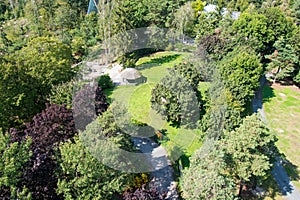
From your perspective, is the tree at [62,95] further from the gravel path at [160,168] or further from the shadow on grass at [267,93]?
the shadow on grass at [267,93]

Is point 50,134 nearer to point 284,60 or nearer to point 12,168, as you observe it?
point 12,168

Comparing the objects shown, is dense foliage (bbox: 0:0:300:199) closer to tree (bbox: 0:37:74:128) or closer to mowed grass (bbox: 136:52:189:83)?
tree (bbox: 0:37:74:128)

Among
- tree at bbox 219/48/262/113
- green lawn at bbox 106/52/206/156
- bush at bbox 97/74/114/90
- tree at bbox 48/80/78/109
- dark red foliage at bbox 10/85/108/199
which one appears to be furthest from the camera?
bush at bbox 97/74/114/90

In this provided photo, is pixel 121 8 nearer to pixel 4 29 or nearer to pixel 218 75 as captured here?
pixel 218 75

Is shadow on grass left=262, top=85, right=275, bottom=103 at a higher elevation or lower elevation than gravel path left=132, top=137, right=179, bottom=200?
lower

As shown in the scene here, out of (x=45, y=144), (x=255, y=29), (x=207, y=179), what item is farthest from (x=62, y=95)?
(x=255, y=29)

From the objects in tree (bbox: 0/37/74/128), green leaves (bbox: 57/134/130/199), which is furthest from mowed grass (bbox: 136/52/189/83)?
green leaves (bbox: 57/134/130/199)
